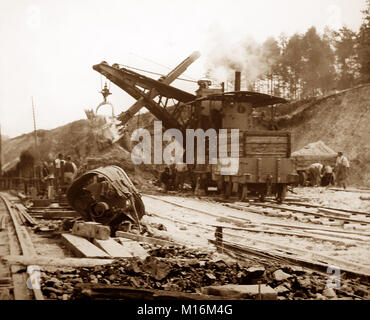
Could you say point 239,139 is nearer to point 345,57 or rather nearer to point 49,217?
point 49,217

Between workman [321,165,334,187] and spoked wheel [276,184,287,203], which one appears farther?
workman [321,165,334,187]

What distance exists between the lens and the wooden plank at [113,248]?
524 cm

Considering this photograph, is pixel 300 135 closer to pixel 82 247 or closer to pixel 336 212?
pixel 336 212

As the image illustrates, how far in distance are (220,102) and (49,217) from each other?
10.3 m

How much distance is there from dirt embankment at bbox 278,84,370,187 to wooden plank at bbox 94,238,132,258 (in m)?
19.5

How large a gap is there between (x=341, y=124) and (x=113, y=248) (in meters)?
27.4

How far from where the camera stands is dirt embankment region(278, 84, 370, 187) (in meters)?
25.4

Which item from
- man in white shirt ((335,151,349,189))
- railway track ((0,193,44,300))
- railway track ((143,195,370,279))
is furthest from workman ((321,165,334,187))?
railway track ((0,193,44,300))

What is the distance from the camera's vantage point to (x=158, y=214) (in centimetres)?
1020

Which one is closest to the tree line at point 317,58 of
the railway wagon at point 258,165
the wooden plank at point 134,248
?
the railway wagon at point 258,165

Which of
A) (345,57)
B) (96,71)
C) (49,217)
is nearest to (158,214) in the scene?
(49,217)

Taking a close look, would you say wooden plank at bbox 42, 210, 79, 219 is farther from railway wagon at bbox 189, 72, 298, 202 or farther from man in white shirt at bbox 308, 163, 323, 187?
man in white shirt at bbox 308, 163, 323, 187

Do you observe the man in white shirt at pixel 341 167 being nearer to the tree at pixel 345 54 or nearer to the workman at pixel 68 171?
the tree at pixel 345 54

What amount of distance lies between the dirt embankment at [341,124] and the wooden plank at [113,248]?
19.5 metres
